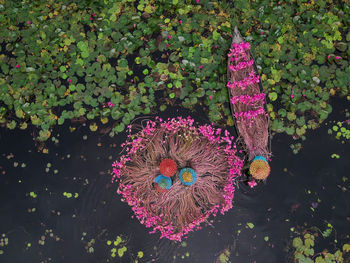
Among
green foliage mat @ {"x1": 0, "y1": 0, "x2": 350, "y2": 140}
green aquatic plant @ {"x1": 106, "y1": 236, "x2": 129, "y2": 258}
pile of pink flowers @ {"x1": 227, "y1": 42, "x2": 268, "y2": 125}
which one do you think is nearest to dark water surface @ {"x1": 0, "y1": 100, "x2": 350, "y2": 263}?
green aquatic plant @ {"x1": 106, "y1": 236, "x2": 129, "y2": 258}

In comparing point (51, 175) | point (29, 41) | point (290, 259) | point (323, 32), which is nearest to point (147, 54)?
point (29, 41)


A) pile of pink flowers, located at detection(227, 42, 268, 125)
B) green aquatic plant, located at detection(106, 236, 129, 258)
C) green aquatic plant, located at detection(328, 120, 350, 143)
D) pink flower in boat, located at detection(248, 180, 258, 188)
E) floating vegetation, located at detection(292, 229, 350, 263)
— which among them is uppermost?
pile of pink flowers, located at detection(227, 42, 268, 125)

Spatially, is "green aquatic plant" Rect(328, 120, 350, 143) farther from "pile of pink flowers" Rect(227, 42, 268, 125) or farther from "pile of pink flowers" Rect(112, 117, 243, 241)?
"pile of pink flowers" Rect(112, 117, 243, 241)

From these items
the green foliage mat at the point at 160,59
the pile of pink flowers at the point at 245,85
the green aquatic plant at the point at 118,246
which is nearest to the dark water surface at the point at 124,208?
the green aquatic plant at the point at 118,246

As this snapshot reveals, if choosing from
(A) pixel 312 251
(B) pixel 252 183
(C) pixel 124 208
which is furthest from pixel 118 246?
(A) pixel 312 251

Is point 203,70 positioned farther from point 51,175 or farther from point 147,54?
point 51,175
